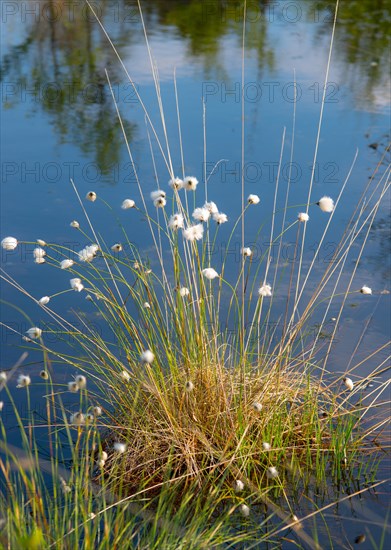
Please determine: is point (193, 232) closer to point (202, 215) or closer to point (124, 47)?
point (202, 215)

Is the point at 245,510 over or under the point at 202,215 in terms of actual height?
under

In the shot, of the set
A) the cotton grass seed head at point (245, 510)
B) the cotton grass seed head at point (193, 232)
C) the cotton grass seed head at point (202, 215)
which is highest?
the cotton grass seed head at point (202, 215)

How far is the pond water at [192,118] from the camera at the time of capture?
3.95 m

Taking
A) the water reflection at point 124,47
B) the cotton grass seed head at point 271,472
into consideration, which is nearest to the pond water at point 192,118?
the water reflection at point 124,47

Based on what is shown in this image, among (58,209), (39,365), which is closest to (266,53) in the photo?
(58,209)

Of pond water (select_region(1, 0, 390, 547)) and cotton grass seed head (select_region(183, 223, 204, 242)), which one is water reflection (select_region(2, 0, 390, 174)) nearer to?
pond water (select_region(1, 0, 390, 547))

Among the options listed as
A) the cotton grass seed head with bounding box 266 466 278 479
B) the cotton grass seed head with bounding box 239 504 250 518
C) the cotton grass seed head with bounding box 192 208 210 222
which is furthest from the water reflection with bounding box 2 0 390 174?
the cotton grass seed head with bounding box 239 504 250 518

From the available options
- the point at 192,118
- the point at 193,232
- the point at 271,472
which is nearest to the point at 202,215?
the point at 193,232

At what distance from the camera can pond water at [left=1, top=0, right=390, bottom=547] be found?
3945 millimetres

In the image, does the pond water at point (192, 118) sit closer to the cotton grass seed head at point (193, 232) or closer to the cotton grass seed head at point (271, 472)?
the cotton grass seed head at point (271, 472)

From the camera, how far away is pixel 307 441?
2.46m

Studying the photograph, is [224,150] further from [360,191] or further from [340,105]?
[340,105]

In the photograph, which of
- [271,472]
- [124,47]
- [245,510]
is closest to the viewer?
[245,510]

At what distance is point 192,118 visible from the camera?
18.3ft
